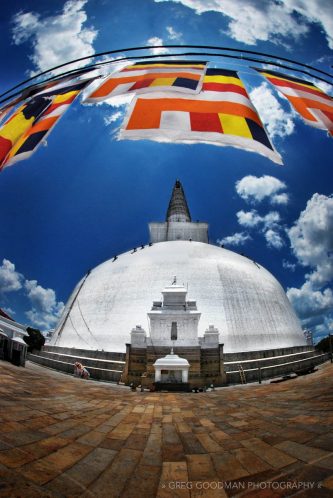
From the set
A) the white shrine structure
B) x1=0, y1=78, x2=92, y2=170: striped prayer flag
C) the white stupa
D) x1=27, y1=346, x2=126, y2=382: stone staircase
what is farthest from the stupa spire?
x1=0, y1=78, x2=92, y2=170: striped prayer flag

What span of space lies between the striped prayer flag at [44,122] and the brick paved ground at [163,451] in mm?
3880

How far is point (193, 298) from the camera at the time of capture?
63.3 ft

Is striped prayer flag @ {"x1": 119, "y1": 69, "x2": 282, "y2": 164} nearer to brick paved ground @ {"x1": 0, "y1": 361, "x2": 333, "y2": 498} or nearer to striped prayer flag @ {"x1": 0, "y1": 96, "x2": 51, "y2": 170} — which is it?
striped prayer flag @ {"x1": 0, "y1": 96, "x2": 51, "y2": 170}

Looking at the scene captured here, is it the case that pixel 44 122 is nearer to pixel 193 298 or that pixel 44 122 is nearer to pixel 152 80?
pixel 152 80

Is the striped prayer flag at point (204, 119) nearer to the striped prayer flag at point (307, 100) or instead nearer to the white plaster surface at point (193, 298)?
the striped prayer flag at point (307, 100)

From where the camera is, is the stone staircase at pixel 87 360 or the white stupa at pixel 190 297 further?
the white stupa at pixel 190 297

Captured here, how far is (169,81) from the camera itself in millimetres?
4203

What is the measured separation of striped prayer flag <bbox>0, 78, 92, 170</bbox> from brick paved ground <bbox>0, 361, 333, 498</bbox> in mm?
3880

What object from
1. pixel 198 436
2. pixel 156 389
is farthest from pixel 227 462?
pixel 156 389

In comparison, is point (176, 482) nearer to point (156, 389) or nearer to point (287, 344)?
point (156, 389)

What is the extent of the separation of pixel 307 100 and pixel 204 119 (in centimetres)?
191

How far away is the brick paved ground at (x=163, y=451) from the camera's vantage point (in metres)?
1.94

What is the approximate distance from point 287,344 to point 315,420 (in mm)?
19466

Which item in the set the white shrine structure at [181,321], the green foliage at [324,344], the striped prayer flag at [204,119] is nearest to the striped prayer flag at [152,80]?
the striped prayer flag at [204,119]
